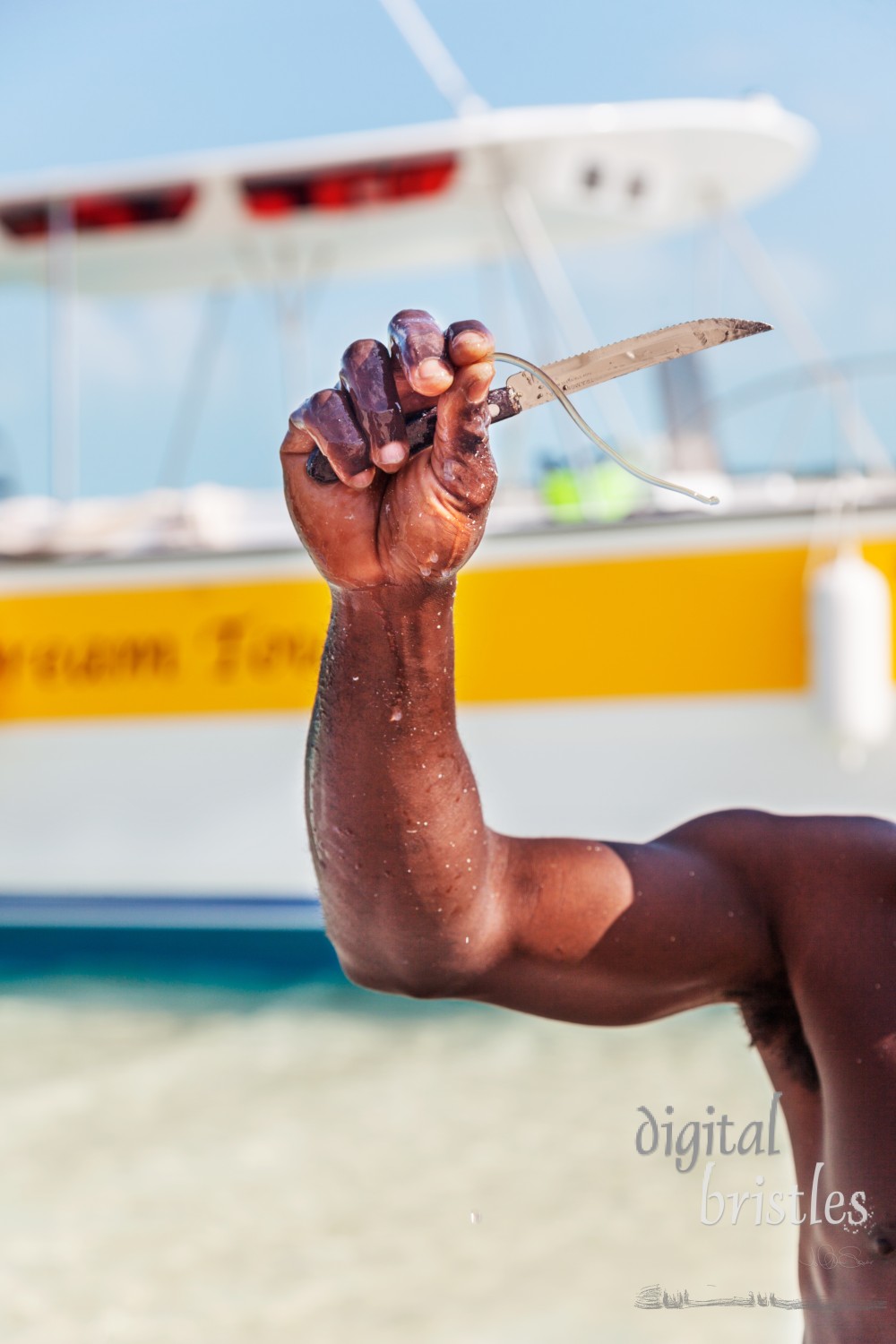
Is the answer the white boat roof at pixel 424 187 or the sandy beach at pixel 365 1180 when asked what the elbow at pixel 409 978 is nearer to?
the sandy beach at pixel 365 1180

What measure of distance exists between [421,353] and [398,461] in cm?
7

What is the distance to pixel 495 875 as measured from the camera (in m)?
1.14

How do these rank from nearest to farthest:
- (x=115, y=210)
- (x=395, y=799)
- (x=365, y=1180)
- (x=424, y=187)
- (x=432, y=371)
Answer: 1. (x=432, y=371)
2. (x=395, y=799)
3. (x=365, y=1180)
4. (x=424, y=187)
5. (x=115, y=210)

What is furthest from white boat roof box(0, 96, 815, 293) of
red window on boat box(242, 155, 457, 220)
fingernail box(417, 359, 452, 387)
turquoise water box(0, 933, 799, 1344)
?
fingernail box(417, 359, 452, 387)

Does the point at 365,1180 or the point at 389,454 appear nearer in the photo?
the point at 389,454

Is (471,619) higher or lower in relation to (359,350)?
lower

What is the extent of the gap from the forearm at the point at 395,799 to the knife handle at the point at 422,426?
0.33 feet

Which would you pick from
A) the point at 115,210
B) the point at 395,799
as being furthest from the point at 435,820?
the point at 115,210

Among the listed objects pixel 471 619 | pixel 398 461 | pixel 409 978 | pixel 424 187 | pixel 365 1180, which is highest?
pixel 424 187

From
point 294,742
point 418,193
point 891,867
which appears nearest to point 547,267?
point 418,193

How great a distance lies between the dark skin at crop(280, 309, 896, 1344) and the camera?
0.88 metres

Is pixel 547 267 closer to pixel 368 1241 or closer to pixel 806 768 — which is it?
pixel 806 768

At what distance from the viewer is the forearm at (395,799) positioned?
101 cm

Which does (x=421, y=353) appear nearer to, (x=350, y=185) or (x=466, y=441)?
(x=466, y=441)
